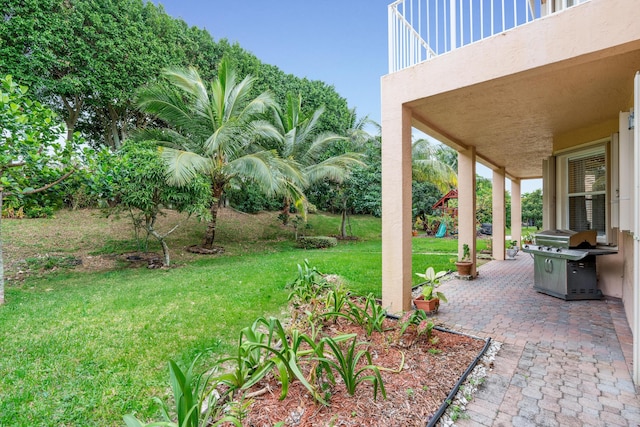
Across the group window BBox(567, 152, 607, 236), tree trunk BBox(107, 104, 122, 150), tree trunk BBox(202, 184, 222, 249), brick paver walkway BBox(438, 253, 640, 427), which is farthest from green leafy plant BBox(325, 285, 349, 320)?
tree trunk BBox(107, 104, 122, 150)

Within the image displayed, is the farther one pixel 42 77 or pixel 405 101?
pixel 42 77

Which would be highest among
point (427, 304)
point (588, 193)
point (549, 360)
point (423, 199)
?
point (423, 199)

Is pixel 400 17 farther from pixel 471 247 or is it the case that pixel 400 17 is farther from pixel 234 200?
pixel 234 200

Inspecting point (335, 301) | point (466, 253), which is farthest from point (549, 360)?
point (466, 253)

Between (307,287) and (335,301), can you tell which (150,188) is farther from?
(335,301)

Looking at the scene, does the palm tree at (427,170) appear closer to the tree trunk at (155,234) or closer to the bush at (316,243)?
the bush at (316,243)

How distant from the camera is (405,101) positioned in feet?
14.3

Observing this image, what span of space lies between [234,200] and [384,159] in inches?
597

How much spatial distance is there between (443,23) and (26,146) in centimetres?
670

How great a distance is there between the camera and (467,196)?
7.39 meters

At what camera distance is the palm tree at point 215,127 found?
10.1 metres

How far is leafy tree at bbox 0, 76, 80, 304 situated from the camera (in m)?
4.64

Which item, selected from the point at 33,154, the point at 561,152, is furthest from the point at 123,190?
the point at 561,152

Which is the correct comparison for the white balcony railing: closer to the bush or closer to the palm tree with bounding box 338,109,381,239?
the bush
